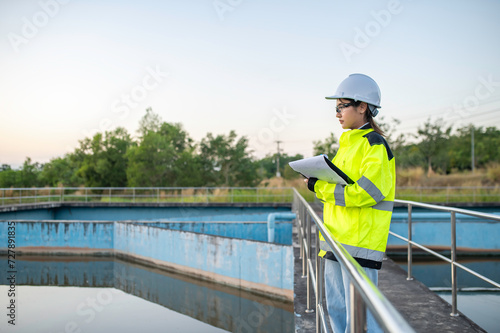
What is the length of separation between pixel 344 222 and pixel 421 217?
11169mm

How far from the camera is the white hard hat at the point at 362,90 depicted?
1.87m

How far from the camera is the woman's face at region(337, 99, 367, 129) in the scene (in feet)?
6.27

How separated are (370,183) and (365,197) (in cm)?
7

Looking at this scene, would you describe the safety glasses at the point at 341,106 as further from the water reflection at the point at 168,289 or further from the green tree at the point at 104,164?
the green tree at the point at 104,164

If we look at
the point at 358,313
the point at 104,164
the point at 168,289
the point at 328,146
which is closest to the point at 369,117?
the point at 358,313

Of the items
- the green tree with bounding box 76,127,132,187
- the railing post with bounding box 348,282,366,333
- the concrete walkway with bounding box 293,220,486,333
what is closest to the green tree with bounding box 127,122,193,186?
the green tree with bounding box 76,127,132,187

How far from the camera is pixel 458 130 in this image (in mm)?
42938

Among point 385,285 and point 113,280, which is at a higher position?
point 385,285

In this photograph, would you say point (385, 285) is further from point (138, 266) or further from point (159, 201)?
point (159, 201)

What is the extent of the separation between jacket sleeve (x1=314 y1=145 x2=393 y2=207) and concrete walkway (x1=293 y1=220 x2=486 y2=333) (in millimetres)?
1638

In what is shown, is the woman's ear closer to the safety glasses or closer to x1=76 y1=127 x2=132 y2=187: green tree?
the safety glasses

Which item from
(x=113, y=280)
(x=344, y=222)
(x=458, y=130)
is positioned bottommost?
(x=113, y=280)

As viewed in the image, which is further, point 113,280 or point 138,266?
point 138,266

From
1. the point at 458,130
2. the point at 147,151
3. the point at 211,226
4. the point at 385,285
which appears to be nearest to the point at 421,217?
the point at 211,226
